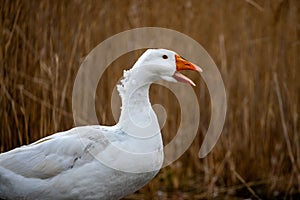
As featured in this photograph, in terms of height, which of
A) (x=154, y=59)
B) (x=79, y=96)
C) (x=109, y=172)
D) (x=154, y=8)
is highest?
(x=154, y=8)

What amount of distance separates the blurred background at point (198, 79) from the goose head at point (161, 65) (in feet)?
3.32

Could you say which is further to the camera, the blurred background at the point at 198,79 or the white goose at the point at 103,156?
the blurred background at the point at 198,79

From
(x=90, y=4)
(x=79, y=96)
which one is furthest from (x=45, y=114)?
(x=90, y=4)

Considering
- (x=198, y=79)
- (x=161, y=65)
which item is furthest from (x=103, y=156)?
(x=198, y=79)

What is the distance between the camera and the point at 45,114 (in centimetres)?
452

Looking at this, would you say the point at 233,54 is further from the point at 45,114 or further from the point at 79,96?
the point at 45,114

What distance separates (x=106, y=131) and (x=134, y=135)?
17cm

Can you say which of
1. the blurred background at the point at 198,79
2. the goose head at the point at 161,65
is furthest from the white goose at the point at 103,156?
the blurred background at the point at 198,79

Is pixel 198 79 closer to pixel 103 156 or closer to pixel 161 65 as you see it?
pixel 161 65

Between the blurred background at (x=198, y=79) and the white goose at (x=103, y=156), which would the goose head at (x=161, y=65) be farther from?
the blurred background at (x=198, y=79)

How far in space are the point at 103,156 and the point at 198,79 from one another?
246 centimetres

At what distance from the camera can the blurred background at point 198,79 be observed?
4.54 m

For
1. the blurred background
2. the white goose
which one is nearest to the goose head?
the white goose

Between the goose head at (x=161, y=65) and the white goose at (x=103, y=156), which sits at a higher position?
the goose head at (x=161, y=65)
